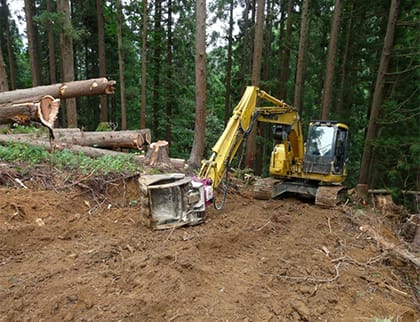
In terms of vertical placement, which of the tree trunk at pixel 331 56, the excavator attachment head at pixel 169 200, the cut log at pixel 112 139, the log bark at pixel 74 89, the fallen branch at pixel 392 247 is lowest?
the fallen branch at pixel 392 247

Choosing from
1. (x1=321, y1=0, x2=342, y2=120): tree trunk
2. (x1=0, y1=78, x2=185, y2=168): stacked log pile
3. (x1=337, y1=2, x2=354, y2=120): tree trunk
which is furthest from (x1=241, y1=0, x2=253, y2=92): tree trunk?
(x1=0, y1=78, x2=185, y2=168): stacked log pile

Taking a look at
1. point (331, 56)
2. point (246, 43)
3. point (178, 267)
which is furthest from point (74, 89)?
point (246, 43)

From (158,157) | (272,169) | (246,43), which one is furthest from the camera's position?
(246,43)

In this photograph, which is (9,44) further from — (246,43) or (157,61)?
(246,43)

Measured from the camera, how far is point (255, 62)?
42.6ft

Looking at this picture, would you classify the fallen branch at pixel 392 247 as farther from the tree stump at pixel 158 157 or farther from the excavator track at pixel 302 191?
the tree stump at pixel 158 157

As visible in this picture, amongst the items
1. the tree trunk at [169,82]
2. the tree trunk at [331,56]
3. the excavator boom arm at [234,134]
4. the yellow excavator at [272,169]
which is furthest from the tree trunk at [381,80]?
the tree trunk at [169,82]

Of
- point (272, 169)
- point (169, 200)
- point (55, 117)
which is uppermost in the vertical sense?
point (55, 117)

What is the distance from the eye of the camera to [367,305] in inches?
154

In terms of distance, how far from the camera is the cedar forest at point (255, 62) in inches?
489

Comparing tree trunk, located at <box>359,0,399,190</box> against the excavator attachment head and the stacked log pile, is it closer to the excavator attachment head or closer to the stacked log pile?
the stacked log pile

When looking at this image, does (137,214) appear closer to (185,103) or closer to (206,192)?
(206,192)

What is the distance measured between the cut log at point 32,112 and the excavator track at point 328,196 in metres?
6.36

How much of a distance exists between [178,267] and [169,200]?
149 centimetres
